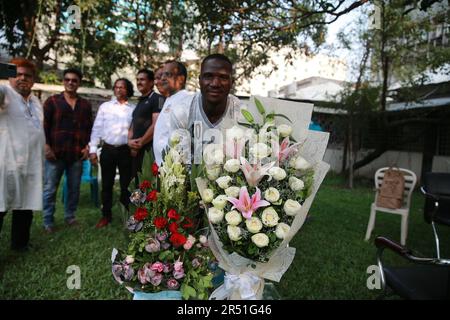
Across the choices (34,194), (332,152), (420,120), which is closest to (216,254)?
(34,194)

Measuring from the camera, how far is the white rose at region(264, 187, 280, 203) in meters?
1.19

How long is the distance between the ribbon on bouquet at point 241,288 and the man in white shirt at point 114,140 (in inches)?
126

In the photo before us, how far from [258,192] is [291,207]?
0.41 feet

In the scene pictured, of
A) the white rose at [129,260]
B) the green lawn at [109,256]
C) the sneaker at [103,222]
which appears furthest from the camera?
the sneaker at [103,222]

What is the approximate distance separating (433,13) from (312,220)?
6144 mm

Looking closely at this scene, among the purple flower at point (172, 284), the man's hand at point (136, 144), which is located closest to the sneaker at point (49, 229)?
the man's hand at point (136, 144)

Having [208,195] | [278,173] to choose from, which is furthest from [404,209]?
[208,195]

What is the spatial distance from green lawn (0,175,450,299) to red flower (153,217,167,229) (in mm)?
1872

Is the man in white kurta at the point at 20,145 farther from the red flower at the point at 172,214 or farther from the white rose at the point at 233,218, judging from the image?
the white rose at the point at 233,218

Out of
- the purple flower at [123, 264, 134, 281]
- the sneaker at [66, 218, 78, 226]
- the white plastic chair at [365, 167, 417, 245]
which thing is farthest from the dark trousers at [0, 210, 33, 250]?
the white plastic chair at [365, 167, 417, 245]

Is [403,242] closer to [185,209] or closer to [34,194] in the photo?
[185,209]

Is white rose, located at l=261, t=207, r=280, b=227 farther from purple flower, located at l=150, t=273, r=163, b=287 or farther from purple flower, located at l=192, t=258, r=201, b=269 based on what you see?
purple flower, located at l=150, t=273, r=163, b=287

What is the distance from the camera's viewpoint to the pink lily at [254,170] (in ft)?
4.03

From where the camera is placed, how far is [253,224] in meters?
1.17
